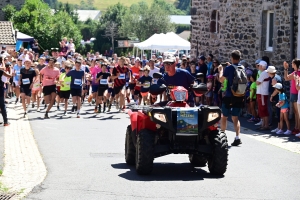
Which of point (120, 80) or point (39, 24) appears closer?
point (120, 80)

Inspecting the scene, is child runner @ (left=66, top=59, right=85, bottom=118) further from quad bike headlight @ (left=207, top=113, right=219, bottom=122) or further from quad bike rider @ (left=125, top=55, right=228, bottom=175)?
quad bike headlight @ (left=207, top=113, right=219, bottom=122)

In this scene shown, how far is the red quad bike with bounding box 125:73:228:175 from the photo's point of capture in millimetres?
11367

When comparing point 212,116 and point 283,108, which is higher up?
point 212,116

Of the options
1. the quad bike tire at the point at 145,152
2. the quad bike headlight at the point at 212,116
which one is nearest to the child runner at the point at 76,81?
the quad bike tire at the point at 145,152

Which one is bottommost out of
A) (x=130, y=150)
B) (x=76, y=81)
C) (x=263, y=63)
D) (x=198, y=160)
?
(x=198, y=160)

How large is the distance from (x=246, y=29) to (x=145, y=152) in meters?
16.0

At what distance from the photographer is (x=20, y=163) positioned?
13.0m

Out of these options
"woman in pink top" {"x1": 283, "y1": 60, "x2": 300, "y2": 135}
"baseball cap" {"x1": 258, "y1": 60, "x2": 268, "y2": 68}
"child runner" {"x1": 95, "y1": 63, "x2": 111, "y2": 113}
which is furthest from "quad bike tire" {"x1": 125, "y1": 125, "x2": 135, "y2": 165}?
"child runner" {"x1": 95, "y1": 63, "x2": 111, "y2": 113}

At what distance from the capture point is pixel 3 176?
11.5 metres

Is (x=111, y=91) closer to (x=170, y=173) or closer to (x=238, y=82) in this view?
(x=238, y=82)

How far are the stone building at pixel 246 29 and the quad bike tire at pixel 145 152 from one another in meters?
11.7

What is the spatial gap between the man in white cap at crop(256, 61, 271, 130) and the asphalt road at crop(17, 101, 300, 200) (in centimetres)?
250

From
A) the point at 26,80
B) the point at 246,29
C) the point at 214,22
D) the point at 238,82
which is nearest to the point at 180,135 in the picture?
the point at 238,82

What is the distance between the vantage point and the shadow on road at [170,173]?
37.3ft
